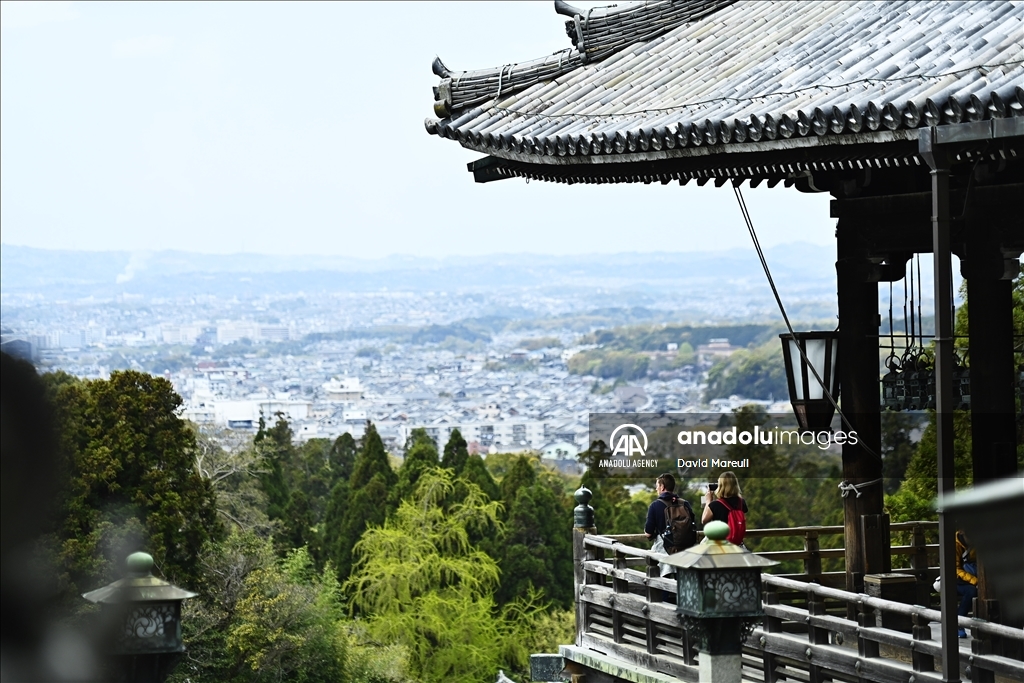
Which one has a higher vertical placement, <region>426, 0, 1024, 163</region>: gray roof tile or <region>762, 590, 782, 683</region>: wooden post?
<region>426, 0, 1024, 163</region>: gray roof tile

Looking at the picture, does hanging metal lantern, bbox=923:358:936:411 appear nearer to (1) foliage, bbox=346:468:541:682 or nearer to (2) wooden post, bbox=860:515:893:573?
(2) wooden post, bbox=860:515:893:573

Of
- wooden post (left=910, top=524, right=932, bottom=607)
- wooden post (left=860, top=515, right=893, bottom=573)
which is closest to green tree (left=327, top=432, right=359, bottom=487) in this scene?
wooden post (left=910, top=524, right=932, bottom=607)

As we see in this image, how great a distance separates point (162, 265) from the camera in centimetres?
15738

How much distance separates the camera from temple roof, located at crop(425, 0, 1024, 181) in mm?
5805

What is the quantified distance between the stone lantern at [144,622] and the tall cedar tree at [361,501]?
3954 cm

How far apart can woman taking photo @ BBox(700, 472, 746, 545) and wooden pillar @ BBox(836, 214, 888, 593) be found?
0.62 m

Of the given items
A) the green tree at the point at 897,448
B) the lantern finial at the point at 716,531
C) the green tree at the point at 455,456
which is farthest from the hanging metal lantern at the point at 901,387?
the green tree at the point at 455,456

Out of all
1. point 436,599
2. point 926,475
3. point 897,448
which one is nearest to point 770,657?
point 926,475

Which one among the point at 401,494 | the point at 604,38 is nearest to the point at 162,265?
the point at 401,494

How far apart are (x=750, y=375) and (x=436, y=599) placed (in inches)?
2673

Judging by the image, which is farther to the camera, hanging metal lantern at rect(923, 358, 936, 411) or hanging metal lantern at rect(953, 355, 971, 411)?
hanging metal lantern at rect(923, 358, 936, 411)

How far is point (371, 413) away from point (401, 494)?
64121 millimetres

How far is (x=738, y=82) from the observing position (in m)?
7.19

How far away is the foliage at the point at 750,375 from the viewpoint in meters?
101
